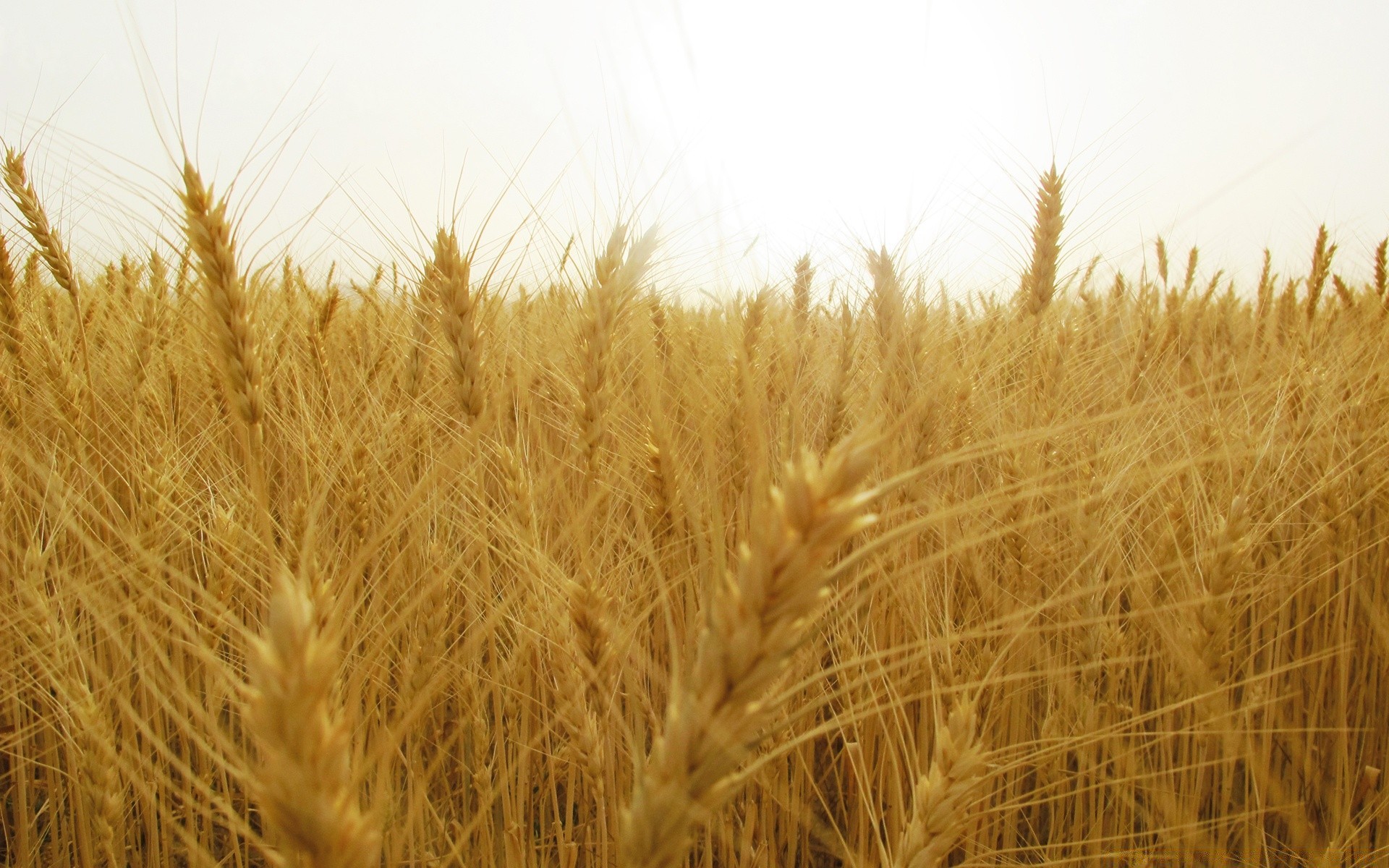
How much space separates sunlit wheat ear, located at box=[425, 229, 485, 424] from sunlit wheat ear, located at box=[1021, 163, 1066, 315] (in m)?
1.80

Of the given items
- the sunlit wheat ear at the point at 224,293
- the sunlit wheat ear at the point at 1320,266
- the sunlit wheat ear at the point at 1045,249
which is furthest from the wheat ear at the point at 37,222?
the sunlit wheat ear at the point at 1320,266

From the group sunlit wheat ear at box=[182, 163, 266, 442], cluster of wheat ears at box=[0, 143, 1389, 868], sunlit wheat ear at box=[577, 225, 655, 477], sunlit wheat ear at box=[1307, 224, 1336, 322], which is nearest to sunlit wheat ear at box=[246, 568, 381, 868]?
cluster of wheat ears at box=[0, 143, 1389, 868]

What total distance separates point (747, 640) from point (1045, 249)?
2.27m

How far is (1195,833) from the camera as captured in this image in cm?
120

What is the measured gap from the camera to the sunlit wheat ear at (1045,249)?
2.32 m

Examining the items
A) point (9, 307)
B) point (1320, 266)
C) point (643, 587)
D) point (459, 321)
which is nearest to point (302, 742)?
point (643, 587)

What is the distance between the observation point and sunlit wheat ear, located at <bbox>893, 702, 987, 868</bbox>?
31.8 inches

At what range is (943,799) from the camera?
2.68 ft

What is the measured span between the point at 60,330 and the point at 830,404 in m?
2.38

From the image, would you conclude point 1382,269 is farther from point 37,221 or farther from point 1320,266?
point 37,221

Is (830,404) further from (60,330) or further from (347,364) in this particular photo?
(60,330)

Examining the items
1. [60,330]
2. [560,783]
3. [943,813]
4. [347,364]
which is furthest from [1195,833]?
[60,330]

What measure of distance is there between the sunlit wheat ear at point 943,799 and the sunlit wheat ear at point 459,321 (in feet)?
3.34

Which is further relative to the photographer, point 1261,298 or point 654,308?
point 1261,298
